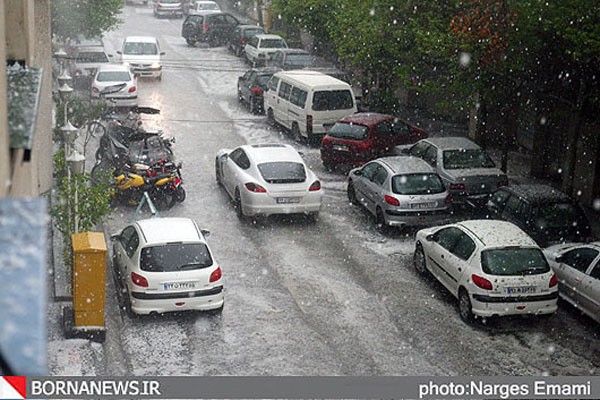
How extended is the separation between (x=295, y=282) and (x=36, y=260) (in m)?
12.9

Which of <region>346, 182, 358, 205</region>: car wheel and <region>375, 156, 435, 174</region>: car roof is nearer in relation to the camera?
<region>375, 156, 435, 174</region>: car roof

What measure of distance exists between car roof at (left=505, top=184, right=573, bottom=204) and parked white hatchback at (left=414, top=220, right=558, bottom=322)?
6.20 feet

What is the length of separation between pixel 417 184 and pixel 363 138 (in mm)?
4801

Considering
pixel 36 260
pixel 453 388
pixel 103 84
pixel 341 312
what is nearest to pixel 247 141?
pixel 103 84

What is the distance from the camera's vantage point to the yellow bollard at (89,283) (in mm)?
13031

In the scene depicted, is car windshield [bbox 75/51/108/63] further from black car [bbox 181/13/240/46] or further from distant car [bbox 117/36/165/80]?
black car [bbox 181/13/240/46]

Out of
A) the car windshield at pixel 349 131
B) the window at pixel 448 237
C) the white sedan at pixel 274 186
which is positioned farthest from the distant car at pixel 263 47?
the window at pixel 448 237

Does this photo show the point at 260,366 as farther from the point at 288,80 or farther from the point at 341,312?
the point at 288,80

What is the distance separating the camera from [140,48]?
36656 mm

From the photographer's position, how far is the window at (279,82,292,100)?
27.5 m

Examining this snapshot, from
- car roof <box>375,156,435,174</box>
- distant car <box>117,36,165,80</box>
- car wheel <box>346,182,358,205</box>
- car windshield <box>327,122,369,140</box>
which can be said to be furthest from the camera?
distant car <box>117,36,165,80</box>

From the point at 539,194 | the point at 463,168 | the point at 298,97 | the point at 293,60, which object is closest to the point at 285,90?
the point at 298,97

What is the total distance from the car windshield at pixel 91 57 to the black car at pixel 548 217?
20827 mm


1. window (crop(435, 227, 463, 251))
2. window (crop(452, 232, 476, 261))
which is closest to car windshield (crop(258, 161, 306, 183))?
window (crop(435, 227, 463, 251))
